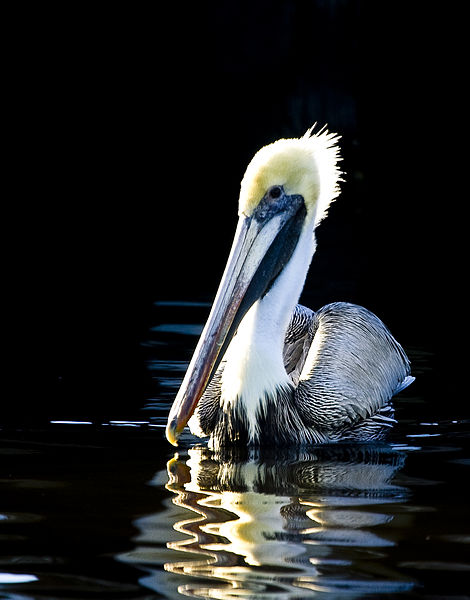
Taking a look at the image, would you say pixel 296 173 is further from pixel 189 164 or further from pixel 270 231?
pixel 189 164

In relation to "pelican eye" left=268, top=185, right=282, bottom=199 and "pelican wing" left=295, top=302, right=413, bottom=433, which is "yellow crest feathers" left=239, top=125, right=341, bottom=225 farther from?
"pelican wing" left=295, top=302, right=413, bottom=433

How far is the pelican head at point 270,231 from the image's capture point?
5.30 m

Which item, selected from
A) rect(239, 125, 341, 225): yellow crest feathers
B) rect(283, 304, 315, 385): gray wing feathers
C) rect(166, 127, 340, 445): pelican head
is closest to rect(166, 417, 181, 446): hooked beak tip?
rect(166, 127, 340, 445): pelican head

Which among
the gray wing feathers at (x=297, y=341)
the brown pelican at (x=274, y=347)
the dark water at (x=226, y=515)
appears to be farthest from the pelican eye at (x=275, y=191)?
the dark water at (x=226, y=515)

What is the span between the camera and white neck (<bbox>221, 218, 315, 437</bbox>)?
5.37 meters

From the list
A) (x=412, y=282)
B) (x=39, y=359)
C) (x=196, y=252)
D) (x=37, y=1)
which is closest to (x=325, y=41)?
(x=37, y=1)

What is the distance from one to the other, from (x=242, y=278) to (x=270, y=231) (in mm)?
270

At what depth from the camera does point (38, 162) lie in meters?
20.1

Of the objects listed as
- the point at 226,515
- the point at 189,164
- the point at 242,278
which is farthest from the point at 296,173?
the point at 189,164

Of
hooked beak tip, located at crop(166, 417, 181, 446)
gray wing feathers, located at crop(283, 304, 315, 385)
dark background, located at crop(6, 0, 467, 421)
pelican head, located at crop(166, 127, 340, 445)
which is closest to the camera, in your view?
hooked beak tip, located at crop(166, 417, 181, 446)

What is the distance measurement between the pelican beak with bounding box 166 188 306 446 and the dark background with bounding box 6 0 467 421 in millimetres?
913

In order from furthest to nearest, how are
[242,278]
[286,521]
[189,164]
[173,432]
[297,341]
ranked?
[189,164] → [297,341] → [242,278] → [173,432] → [286,521]

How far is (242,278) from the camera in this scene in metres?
5.41

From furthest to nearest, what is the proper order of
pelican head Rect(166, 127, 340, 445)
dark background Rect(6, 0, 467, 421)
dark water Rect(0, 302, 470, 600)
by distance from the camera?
dark background Rect(6, 0, 467, 421)
pelican head Rect(166, 127, 340, 445)
dark water Rect(0, 302, 470, 600)
